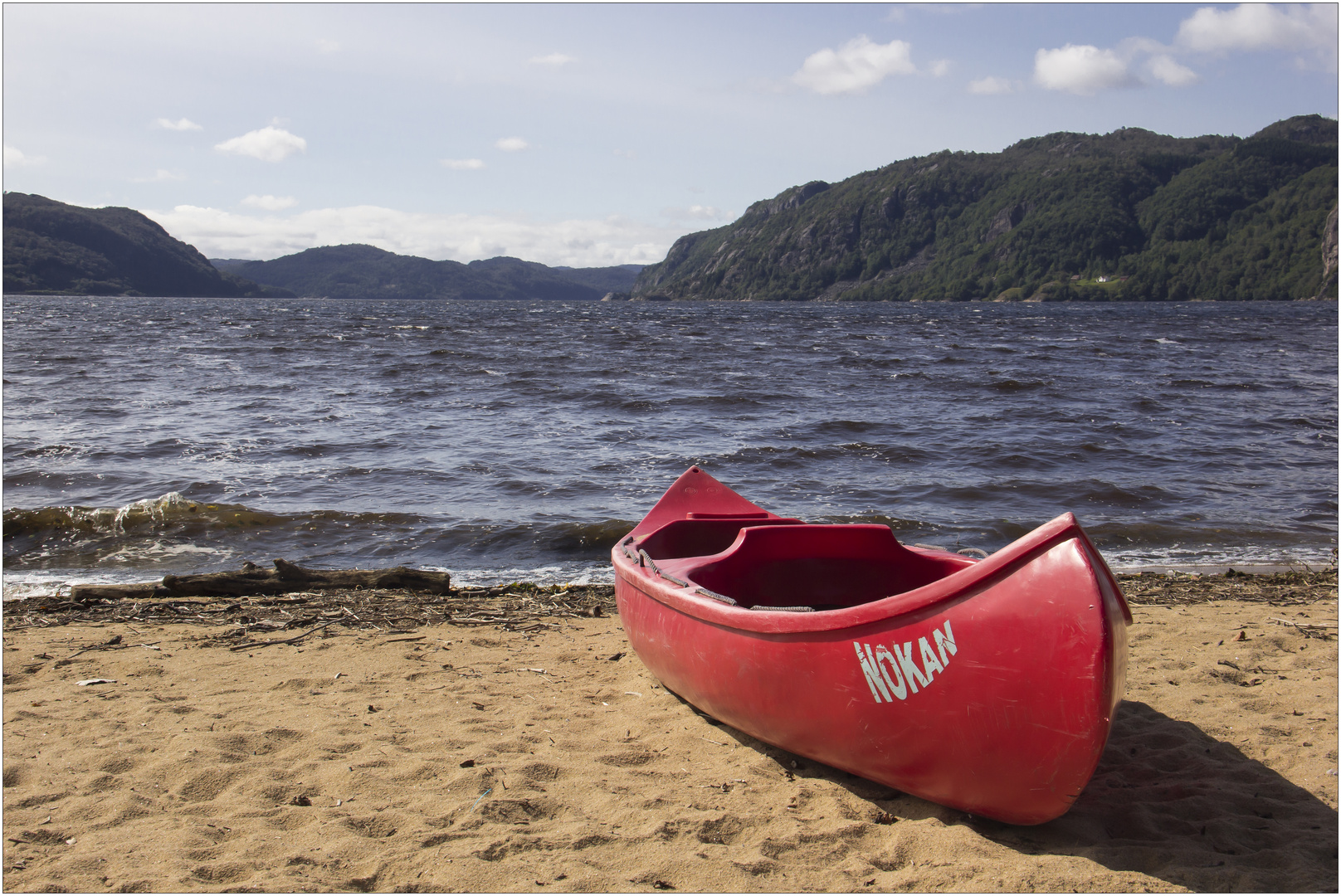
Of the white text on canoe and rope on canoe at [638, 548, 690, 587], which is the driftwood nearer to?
rope on canoe at [638, 548, 690, 587]

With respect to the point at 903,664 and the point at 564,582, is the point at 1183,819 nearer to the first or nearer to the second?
the point at 903,664

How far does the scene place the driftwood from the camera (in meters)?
6.14

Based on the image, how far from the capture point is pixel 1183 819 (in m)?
3.17

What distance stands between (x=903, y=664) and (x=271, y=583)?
5.51 meters

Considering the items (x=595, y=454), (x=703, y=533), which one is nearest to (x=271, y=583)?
(x=703, y=533)

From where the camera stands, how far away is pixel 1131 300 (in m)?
112

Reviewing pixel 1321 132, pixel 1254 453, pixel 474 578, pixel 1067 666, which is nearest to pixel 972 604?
pixel 1067 666

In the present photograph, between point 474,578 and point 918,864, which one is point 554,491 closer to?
point 474,578

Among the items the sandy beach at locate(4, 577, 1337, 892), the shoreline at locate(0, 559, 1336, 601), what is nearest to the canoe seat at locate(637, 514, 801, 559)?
the sandy beach at locate(4, 577, 1337, 892)

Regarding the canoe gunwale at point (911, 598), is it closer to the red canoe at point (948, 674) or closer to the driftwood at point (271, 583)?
the red canoe at point (948, 674)

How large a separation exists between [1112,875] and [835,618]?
51.0 inches

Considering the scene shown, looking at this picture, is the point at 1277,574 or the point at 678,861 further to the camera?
the point at 1277,574

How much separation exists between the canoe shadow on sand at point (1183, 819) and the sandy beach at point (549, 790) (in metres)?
0.01

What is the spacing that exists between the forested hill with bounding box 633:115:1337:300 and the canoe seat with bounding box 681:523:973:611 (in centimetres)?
12939
